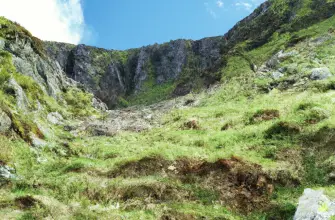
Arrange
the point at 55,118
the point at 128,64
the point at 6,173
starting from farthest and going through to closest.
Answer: the point at 128,64 → the point at 55,118 → the point at 6,173

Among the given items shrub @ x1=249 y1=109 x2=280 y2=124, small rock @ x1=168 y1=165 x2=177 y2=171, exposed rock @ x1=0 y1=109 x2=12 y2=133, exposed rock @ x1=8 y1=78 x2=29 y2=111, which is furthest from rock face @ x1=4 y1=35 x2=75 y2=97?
small rock @ x1=168 y1=165 x2=177 y2=171

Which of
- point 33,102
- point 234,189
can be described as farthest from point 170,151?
point 33,102

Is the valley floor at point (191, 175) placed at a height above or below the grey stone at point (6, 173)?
below

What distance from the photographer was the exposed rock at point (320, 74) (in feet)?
114

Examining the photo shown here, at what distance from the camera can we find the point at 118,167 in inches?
777

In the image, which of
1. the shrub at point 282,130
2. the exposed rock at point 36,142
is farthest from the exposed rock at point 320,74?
the exposed rock at point 36,142

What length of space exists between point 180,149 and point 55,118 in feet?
62.8

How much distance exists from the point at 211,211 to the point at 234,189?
2551 millimetres

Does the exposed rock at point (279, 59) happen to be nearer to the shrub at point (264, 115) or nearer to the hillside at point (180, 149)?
the hillside at point (180, 149)

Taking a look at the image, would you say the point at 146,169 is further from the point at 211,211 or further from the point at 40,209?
the point at 40,209

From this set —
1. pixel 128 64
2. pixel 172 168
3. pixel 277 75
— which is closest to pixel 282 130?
pixel 172 168

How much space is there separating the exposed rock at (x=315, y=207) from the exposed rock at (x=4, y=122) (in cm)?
1600

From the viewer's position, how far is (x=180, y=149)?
72.4 ft

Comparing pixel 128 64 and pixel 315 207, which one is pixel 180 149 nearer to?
pixel 315 207
